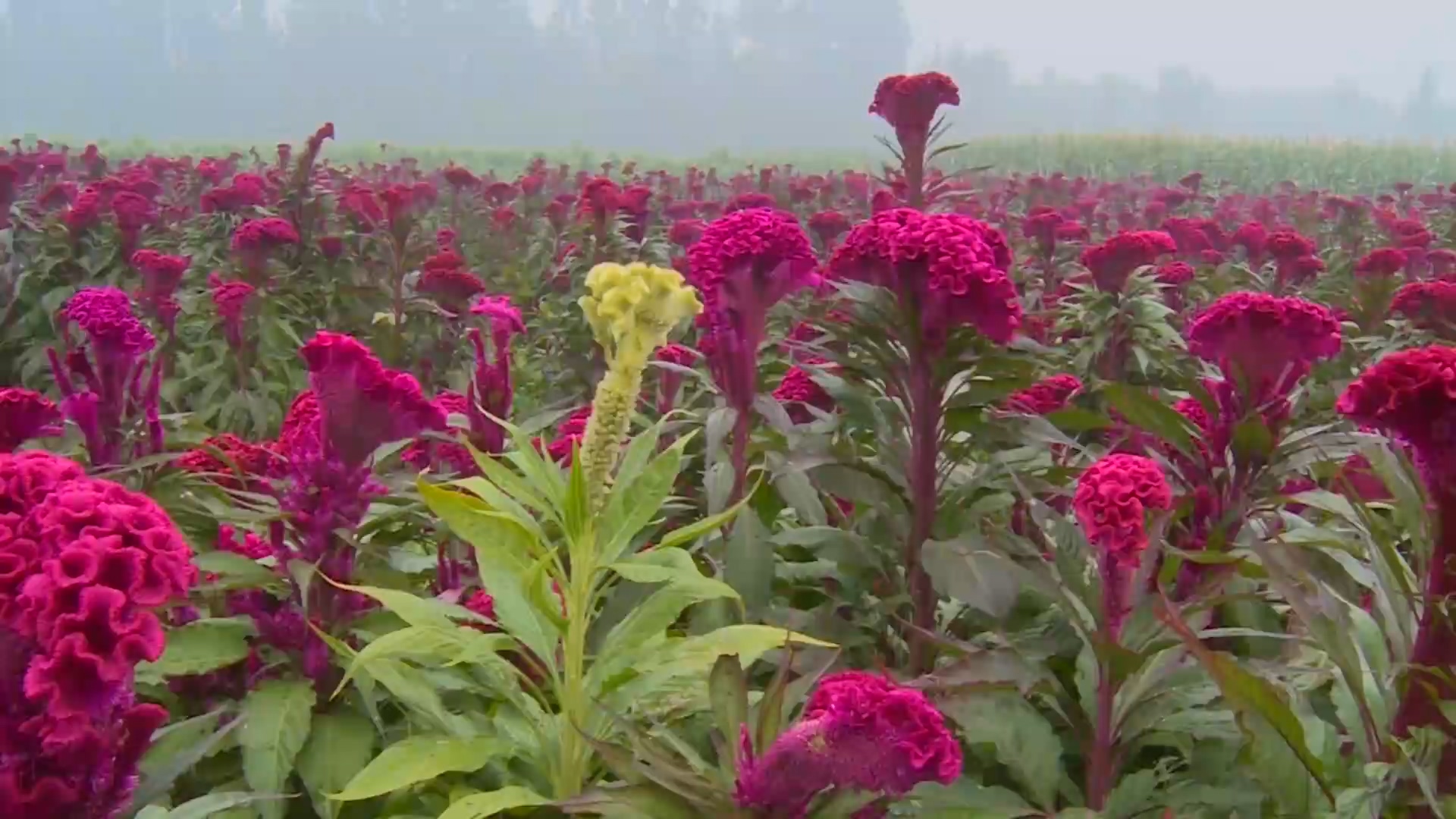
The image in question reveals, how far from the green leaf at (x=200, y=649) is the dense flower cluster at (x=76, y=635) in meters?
0.39

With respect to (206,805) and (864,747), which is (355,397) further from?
(864,747)

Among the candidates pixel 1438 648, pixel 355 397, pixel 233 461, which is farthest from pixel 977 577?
pixel 233 461

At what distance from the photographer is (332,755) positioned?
1.45 meters

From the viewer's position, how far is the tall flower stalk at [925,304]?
1.76 m

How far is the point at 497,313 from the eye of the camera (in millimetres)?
1918

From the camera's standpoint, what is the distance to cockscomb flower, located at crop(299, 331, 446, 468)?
1499mm

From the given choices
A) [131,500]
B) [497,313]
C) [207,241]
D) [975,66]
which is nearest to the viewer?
[131,500]

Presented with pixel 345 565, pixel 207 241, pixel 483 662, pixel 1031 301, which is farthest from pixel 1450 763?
pixel 207 241

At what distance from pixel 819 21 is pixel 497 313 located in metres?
57.7

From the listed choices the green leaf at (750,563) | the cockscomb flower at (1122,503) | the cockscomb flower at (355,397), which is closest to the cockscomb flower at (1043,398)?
the green leaf at (750,563)

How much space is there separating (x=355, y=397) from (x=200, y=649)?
0.36m

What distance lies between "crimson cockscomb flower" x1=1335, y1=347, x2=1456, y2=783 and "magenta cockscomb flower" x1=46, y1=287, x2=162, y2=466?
6.02ft

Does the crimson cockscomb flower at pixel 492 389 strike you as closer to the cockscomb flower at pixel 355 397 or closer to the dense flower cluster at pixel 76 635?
the cockscomb flower at pixel 355 397

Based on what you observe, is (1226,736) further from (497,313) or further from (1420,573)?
(497,313)
